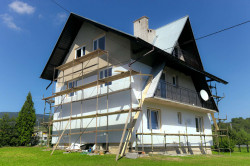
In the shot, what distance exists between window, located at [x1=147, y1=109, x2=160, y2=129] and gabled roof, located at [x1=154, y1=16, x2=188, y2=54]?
13.6 feet

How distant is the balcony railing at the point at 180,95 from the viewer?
13.5 m

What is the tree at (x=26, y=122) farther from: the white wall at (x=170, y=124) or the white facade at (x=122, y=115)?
the white wall at (x=170, y=124)

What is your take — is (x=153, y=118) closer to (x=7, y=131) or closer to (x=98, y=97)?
(x=98, y=97)

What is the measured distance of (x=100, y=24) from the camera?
1334 centimetres

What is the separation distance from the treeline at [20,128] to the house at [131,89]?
4.21 meters

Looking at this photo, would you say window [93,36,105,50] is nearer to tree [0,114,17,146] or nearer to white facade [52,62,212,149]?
white facade [52,62,212,149]

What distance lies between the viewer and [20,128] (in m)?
20.2

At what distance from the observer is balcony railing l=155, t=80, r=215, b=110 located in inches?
531

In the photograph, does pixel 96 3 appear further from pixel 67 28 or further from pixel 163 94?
pixel 67 28

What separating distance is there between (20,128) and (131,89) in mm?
13338

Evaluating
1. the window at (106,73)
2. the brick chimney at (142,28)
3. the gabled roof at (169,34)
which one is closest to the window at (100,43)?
the window at (106,73)

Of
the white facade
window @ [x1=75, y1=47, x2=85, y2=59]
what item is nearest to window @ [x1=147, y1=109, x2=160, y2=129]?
the white facade

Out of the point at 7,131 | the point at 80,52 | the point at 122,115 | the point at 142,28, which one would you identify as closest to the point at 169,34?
the point at 142,28

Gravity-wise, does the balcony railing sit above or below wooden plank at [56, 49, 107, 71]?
below
